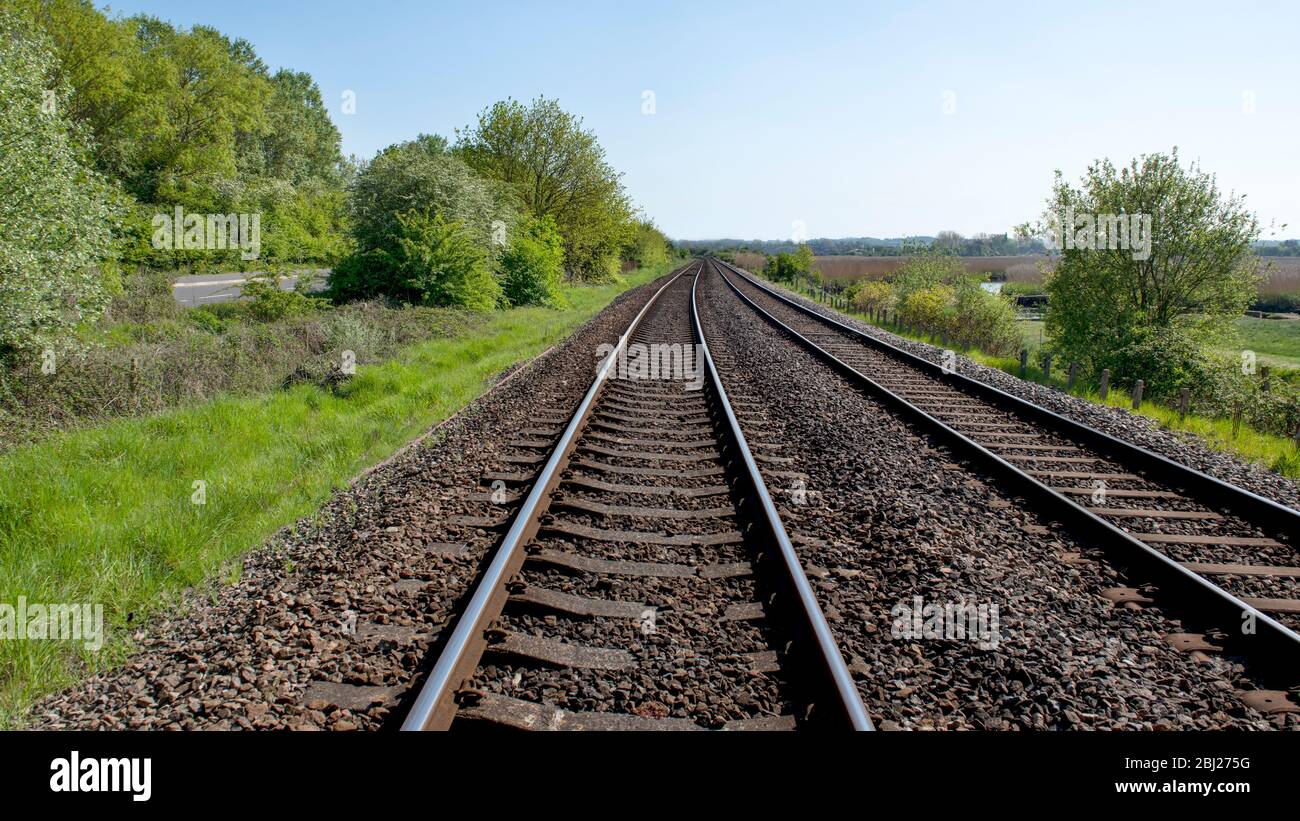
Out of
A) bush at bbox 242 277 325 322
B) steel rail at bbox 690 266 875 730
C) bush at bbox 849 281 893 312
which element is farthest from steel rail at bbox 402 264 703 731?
bush at bbox 849 281 893 312

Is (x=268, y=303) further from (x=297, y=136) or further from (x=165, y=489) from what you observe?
(x=297, y=136)

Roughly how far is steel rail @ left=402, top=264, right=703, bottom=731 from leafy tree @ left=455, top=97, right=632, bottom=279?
106 feet

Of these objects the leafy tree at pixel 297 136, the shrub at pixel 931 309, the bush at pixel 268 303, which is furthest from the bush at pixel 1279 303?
the leafy tree at pixel 297 136

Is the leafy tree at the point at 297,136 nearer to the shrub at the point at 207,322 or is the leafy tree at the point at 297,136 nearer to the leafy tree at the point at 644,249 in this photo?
the leafy tree at the point at 644,249

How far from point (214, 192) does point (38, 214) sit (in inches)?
1291

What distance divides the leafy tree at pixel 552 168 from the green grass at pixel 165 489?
91.7 feet

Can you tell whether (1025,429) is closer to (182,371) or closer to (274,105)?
(182,371)

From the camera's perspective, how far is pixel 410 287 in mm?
20016

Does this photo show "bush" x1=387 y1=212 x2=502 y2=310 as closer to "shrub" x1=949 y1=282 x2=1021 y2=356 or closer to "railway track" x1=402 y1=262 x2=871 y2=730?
"railway track" x1=402 y1=262 x2=871 y2=730

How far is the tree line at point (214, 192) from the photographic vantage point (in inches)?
366

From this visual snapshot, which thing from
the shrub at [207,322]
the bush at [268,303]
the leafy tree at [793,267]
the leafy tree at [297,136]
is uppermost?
the leafy tree at [297,136]

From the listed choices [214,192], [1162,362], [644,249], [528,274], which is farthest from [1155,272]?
[644,249]
